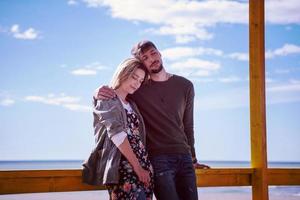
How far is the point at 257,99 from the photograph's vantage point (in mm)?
3029

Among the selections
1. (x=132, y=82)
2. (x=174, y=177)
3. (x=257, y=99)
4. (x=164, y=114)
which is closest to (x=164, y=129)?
(x=164, y=114)

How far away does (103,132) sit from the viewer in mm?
2137

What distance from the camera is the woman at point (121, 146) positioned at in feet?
6.73

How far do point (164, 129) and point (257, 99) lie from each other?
0.91 m

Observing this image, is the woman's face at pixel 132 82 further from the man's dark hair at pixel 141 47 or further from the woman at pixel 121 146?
the man's dark hair at pixel 141 47

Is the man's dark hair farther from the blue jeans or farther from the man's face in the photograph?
the blue jeans

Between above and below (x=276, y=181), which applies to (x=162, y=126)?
above

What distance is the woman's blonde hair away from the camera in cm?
219

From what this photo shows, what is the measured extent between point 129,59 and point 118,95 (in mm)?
207

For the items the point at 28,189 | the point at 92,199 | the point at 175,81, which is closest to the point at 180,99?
the point at 175,81

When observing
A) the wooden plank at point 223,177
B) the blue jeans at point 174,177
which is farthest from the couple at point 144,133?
the wooden plank at point 223,177

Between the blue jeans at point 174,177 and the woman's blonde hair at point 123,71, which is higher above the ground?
the woman's blonde hair at point 123,71

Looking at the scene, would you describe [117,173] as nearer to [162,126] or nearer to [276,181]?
[162,126]

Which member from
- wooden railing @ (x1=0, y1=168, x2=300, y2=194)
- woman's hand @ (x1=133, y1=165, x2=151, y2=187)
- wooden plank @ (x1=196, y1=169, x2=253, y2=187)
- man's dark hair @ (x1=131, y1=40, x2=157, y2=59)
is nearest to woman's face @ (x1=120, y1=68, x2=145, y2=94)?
man's dark hair @ (x1=131, y1=40, x2=157, y2=59)
